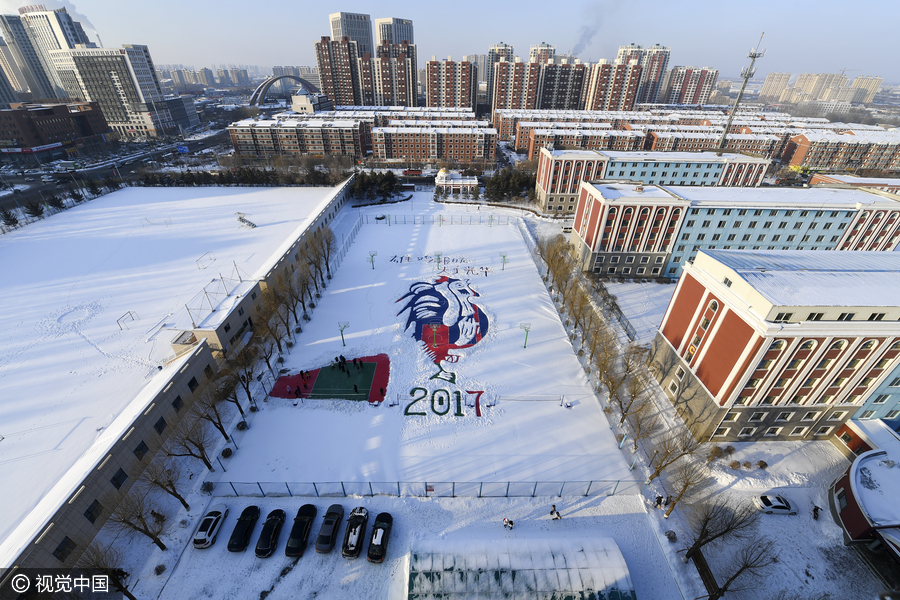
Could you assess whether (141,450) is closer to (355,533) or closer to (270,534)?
(270,534)

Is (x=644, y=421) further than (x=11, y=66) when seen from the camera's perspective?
No

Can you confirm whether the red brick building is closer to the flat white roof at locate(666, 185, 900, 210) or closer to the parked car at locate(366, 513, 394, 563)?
the parked car at locate(366, 513, 394, 563)

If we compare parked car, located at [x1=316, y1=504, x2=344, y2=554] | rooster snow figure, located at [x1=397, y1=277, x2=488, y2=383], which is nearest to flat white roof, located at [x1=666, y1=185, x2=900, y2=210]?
rooster snow figure, located at [x1=397, y1=277, x2=488, y2=383]

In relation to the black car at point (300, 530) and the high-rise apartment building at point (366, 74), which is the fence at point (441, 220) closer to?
the black car at point (300, 530)

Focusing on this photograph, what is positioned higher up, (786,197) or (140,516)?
(786,197)

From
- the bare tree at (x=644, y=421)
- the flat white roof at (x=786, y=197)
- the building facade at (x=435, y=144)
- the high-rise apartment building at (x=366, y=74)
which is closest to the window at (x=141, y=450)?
the bare tree at (x=644, y=421)

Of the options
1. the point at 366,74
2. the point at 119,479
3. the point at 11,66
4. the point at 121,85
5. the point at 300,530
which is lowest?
the point at 300,530

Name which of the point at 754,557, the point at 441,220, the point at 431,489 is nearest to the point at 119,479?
the point at 431,489
